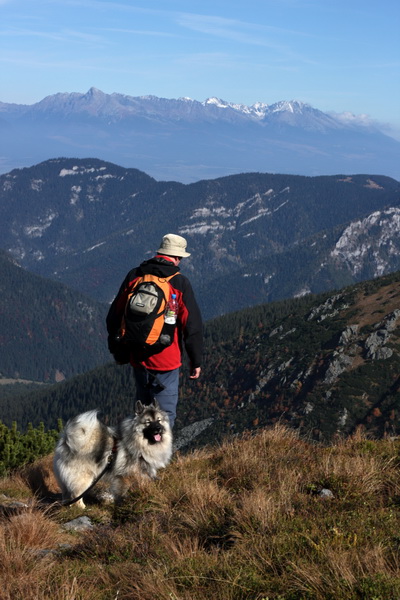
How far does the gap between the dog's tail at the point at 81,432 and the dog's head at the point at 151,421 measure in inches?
36.6

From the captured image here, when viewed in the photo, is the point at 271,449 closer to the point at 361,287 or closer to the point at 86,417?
the point at 86,417

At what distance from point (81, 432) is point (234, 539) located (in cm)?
429

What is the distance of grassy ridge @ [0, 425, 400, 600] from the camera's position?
587cm

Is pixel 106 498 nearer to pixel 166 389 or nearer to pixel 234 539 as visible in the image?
pixel 166 389

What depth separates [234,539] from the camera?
7102mm

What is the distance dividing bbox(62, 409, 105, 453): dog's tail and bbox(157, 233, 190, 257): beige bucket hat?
3257 mm

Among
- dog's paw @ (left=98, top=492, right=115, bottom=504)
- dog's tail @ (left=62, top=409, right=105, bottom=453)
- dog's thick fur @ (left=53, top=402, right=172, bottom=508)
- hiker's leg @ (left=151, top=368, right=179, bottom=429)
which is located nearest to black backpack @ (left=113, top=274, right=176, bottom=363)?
hiker's leg @ (left=151, top=368, right=179, bottom=429)

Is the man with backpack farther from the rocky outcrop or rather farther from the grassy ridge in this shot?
the rocky outcrop

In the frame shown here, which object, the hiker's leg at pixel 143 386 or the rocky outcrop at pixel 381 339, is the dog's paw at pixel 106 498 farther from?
the rocky outcrop at pixel 381 339

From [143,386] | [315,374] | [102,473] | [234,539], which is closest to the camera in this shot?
[234,539]

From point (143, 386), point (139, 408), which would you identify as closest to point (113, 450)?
point (139, 408)

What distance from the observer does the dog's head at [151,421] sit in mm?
10133

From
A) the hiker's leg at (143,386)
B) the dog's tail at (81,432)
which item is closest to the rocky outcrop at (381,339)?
the hiker's leg at (143,386)

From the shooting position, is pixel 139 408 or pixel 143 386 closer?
pixel 139 408
